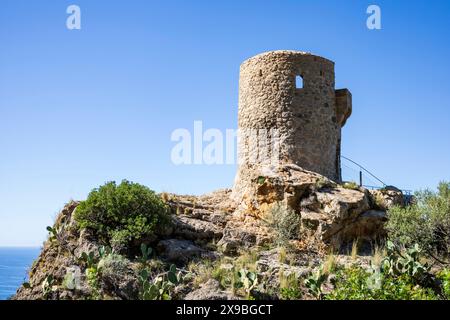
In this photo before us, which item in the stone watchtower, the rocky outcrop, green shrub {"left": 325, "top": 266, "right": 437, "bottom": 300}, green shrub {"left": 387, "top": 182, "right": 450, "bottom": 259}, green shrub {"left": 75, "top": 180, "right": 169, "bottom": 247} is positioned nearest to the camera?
green shrub {"left": 325, "top": 266, "right": 437, "bottom": 300}

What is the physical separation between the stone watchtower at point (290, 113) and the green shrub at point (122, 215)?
4060 millimetres

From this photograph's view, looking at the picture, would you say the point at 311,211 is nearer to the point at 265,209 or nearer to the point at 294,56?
the point at 265,209

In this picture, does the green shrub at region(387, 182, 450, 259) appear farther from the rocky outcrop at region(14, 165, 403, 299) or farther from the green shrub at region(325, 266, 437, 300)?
the green shrub at region(325, 266, 437, 300)

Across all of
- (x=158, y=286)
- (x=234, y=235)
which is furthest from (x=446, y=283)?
(x=158, y=286)

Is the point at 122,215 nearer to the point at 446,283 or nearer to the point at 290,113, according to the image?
the point at 290,113

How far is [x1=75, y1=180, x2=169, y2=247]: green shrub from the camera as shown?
14008 mm

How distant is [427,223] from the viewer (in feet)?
45.7

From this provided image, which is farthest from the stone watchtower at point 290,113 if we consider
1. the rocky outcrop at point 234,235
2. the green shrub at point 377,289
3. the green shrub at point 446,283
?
the green shrub at point 446,283

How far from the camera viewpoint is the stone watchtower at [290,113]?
1762 cm

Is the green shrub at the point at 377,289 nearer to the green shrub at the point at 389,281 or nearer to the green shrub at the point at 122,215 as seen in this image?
the green shrub at the point at 389,281

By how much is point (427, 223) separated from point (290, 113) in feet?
20.0

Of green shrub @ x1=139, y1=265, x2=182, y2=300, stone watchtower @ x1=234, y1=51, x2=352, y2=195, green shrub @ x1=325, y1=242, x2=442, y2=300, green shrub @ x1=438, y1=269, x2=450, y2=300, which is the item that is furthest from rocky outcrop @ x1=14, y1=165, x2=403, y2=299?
green shrub @ x1=438, y1=269, x2=450, y2=300

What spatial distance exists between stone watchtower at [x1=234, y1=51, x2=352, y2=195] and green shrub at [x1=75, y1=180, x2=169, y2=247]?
4060 millimetres
